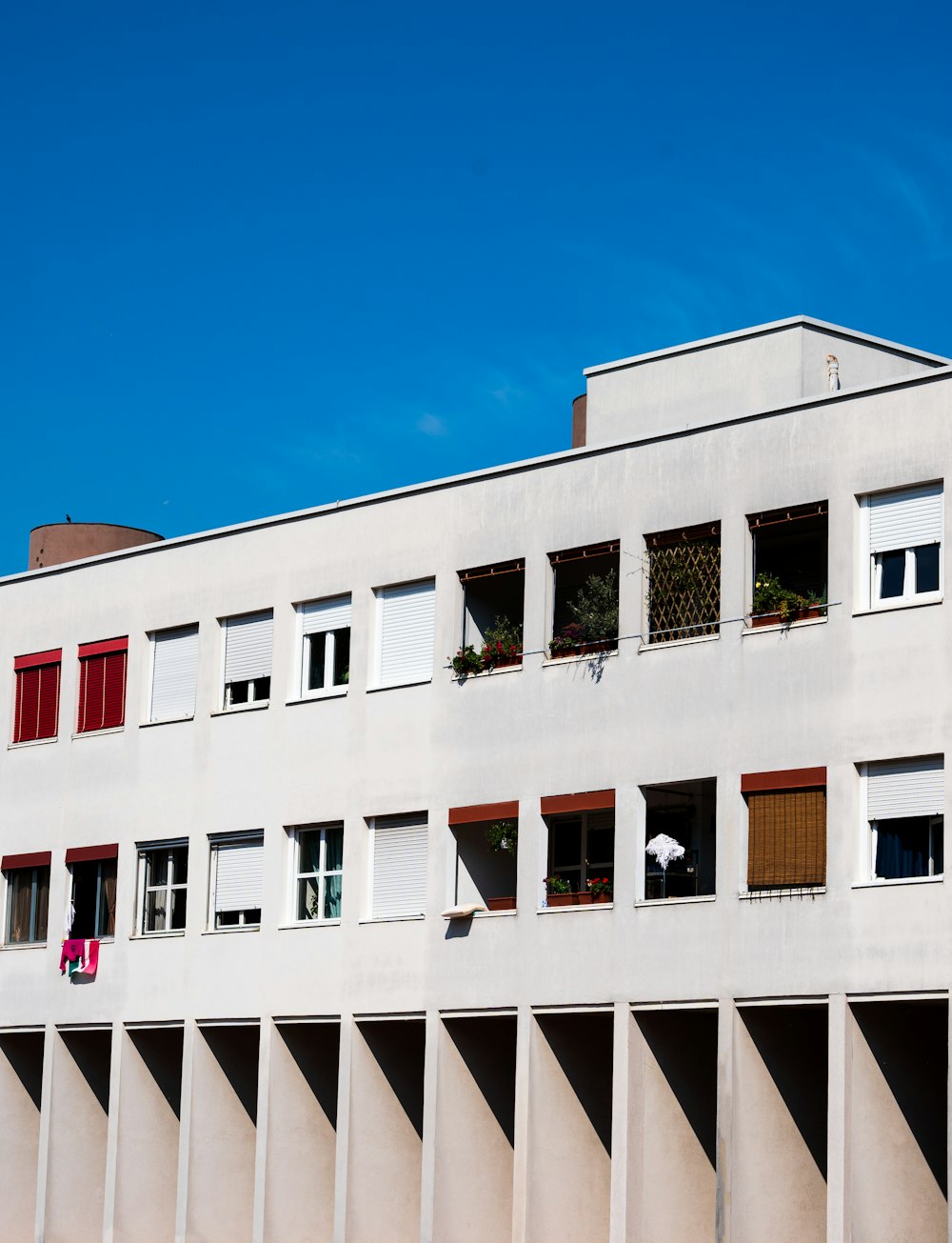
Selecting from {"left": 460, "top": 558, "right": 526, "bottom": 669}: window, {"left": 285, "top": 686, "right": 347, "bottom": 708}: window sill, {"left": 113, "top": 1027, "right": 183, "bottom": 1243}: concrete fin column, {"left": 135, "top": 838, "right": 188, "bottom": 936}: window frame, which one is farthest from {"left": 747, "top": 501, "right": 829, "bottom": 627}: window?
{"left": 113, "top": 1027, "right": 183, "bottom": 1243}: concrete fin column

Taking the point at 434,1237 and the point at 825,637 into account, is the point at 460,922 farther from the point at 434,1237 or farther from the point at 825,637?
the point at 825,637

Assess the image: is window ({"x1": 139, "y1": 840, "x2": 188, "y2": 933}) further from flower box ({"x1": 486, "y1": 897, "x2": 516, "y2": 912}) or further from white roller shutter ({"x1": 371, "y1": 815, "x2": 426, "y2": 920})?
flower box ({"x1": 486, "y1": 897, "x2": 516, "y2": 912})

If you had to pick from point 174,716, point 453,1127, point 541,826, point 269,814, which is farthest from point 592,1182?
point 174,716

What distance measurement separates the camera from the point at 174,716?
1598 inches

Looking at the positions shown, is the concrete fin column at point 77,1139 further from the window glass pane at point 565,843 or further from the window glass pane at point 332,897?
the window glass pane at point 565,843

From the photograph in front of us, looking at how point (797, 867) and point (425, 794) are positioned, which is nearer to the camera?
point (797, 867)

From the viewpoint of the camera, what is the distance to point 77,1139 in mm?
41469

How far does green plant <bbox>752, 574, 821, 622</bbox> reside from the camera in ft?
106

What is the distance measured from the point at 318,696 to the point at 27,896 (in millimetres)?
7997

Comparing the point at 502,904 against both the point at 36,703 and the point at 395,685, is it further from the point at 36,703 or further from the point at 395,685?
the point at 36,703

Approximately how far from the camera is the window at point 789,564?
32.3m

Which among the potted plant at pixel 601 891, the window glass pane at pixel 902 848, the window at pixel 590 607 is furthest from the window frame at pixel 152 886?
the window glass pane at pixel 902 848

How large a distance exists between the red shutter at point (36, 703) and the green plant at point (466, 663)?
9.73m

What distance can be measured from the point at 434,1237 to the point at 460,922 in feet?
14.9
